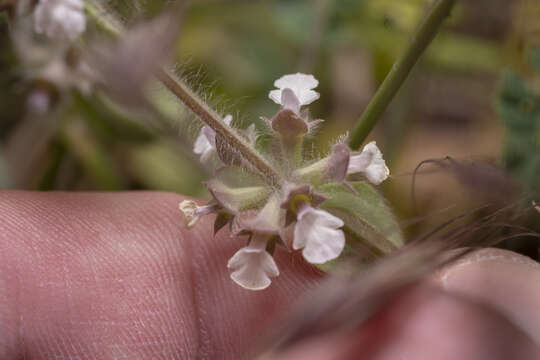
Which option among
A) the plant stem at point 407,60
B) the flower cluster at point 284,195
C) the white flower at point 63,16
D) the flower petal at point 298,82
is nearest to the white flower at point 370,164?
the flower cluster at point 284,195

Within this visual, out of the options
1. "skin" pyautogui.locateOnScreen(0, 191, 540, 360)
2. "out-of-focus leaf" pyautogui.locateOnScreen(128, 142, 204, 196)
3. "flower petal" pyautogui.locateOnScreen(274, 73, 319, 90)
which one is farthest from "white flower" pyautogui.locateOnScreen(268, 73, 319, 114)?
"out-of-focus leaf" pyautogui.locateOnScreen(128, 142, 204, 196)

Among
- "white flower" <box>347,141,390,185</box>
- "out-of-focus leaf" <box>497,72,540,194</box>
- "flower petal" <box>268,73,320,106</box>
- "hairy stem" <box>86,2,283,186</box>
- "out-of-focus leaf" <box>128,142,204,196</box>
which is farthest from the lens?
"out-of-focus leaf" <box>128,142,204,196</box>

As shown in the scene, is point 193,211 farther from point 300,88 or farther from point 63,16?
point 63,16

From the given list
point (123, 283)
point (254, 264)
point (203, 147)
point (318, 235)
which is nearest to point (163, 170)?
point (123, 283)

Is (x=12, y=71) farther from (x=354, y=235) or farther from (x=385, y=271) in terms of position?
(x=385, y=271)

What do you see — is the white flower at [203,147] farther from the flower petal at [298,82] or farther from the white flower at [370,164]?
the white flower at [370,164]

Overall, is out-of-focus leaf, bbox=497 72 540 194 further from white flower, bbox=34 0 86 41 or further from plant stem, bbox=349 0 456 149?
white flower, bbox=34 0 86 41

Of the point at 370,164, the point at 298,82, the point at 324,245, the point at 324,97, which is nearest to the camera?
the point at 324,245
